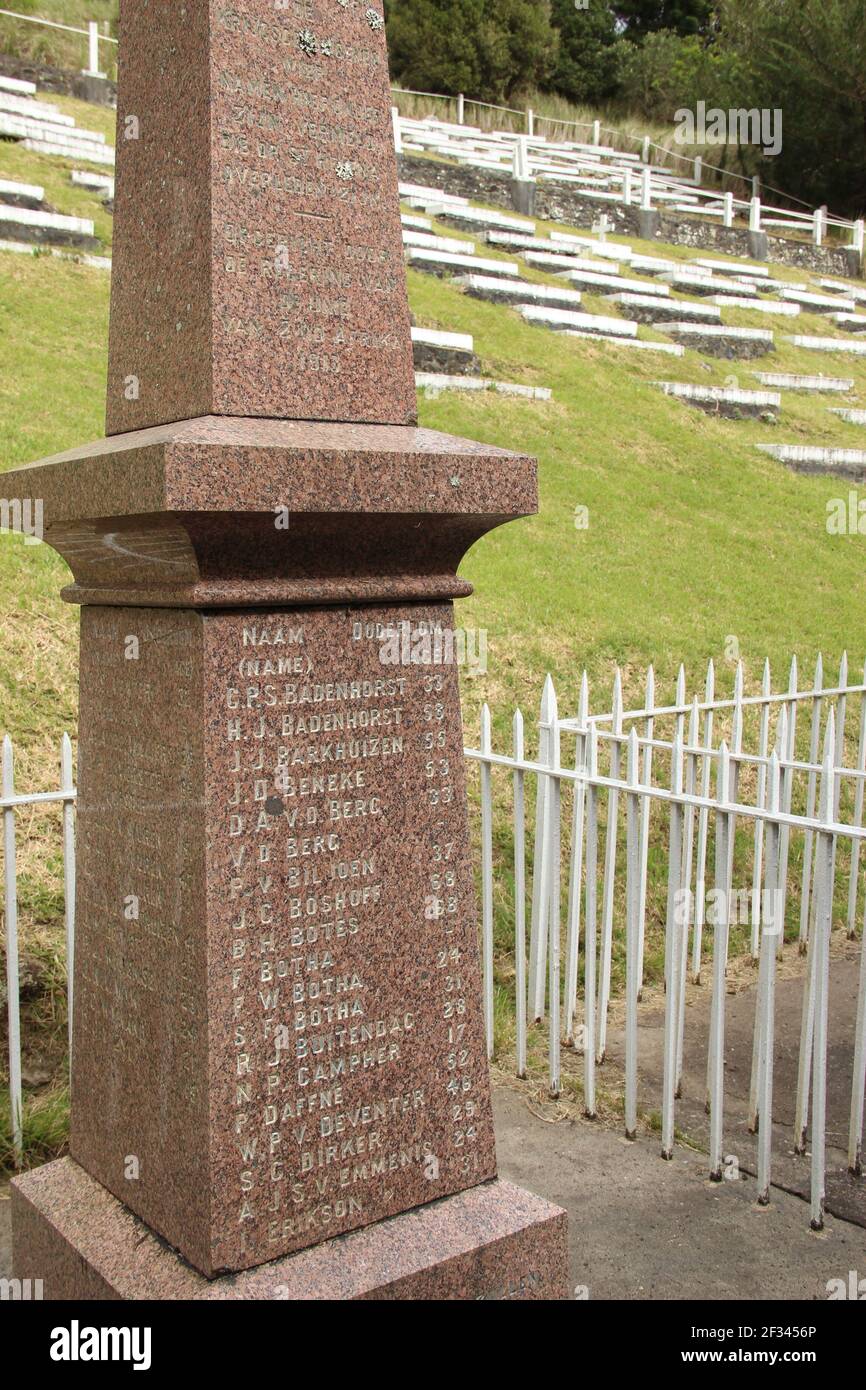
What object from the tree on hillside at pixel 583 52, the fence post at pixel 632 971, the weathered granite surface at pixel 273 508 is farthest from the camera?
the tree on hillside at pixel 583 52

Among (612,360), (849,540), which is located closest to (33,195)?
(612,360)

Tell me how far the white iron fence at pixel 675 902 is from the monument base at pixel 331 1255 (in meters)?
1.07

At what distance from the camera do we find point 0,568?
624cm

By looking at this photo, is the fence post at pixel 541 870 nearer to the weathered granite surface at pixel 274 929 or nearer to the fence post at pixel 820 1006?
the fence post at pixel 820 1006

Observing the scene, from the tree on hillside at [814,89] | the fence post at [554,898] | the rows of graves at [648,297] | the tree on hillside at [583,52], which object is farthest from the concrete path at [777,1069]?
the tree on hillside at [583,52]

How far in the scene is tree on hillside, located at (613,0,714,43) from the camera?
→ 1699 inches

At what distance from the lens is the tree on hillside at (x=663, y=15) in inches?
1699

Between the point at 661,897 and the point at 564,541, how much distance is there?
3976 millimetres

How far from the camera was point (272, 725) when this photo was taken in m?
2.54

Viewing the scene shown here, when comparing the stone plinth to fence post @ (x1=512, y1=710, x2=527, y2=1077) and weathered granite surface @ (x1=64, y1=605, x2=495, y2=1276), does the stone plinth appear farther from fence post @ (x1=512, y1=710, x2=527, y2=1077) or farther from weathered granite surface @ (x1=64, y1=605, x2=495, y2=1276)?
fence post @ (x1=512, y1=710, x2=527, y2=1077)

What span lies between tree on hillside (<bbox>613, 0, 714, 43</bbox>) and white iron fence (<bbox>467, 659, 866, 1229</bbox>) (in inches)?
1760

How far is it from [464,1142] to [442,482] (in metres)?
1.59

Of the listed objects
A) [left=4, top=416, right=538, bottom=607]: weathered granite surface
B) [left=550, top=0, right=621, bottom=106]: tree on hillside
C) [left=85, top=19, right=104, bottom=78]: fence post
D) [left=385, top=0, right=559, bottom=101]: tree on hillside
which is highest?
[left=550, top=0, right=621, bottom=106]: tree on hillside
